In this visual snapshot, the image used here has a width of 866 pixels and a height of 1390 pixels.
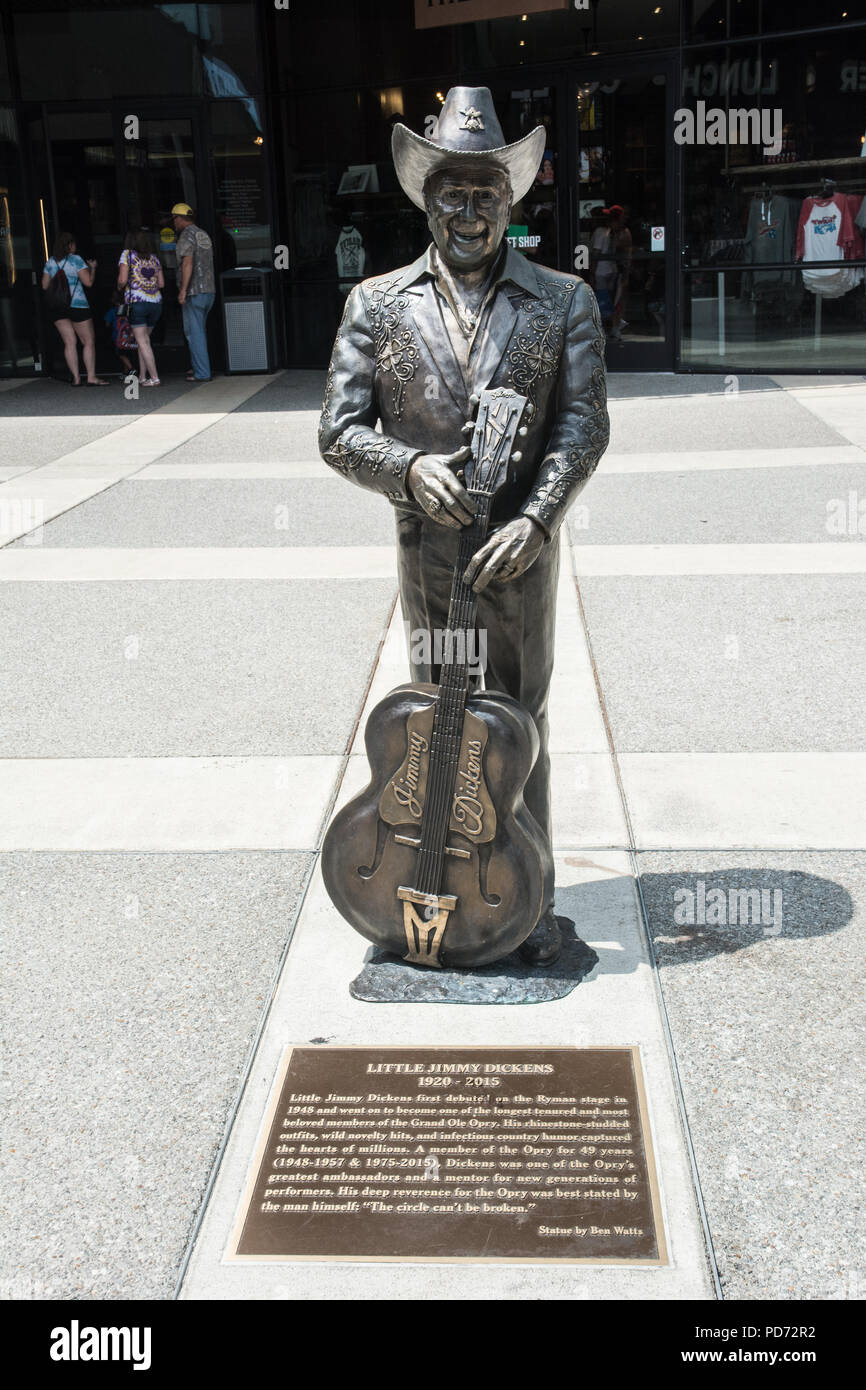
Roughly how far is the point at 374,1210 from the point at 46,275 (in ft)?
48.0

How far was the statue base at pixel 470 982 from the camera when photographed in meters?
3.45

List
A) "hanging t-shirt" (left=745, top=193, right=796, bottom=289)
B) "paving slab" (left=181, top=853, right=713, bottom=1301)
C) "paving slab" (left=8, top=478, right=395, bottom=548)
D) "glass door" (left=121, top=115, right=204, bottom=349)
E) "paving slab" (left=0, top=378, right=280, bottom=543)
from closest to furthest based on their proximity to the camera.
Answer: "paving slab" (left=181, top=853, right=713, bottom=1301) → "paving slab" (left=8, top=478, right=395, bottom=548) → "paving slab" (left=0, top=378, right=280, bottom=543) → "hanging t-shirt" (left=745, top=193, right=796, bottom=289) → "glass door" (left=121, top=115, right=204, bottom=349)

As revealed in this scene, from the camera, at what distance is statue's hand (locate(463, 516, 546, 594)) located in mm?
3178

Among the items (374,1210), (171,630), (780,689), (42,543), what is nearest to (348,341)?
(374,1210)

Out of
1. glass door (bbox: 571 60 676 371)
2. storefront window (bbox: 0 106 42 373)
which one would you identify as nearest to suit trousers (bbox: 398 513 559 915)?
glass door (bbox: 571 60 676 371)

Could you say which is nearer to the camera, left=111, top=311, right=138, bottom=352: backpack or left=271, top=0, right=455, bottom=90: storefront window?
left=271, top=0, right=455, bottom=90: storefront window

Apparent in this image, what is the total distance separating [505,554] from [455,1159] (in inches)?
54.9

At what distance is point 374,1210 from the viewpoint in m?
2.71

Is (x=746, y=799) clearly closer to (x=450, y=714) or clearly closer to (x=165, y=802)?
(x=450, y=714)

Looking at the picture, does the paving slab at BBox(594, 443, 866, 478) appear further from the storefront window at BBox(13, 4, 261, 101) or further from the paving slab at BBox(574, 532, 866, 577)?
the storefront window at BBox(13, 4, 261, 101)

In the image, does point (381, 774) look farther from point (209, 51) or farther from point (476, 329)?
point (209, 51)

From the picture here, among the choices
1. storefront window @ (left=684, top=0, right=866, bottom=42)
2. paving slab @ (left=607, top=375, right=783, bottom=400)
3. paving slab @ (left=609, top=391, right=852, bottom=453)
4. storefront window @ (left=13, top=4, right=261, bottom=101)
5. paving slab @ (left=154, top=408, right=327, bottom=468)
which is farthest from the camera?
storefront window @ (left=13, top=4, right=261, bottom=101)

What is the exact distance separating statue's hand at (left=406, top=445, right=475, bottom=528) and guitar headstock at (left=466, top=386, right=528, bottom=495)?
0.04 m

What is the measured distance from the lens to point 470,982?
138 inches
